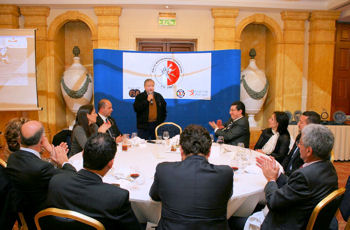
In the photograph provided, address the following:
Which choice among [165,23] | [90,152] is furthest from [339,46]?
[90,152]

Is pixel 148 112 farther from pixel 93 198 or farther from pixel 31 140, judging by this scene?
pixel 93 198

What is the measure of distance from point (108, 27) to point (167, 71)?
6.61ft

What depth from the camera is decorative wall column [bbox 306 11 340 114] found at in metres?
6.75

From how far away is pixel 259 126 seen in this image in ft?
25.0

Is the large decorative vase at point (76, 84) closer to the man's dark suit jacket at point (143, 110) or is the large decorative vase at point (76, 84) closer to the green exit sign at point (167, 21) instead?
the green exit sign at point (167, 21)

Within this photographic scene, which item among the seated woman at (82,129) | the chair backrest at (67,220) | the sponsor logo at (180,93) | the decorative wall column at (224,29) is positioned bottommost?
the chair backrest at (67,220)

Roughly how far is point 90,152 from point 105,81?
4.33 m

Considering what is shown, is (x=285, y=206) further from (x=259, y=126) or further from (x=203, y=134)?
(x=259, y=126)

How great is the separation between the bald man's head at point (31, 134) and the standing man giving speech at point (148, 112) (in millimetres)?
2737

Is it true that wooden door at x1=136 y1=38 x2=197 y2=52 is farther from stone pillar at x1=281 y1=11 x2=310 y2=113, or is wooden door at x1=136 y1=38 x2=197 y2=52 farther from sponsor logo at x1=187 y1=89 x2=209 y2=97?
stone pillar at x1=281 y1=11 x2=310 y2=113

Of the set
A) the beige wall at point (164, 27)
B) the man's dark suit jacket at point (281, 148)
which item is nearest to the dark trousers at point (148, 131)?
the man's dark suit jacket at point (281, 148)

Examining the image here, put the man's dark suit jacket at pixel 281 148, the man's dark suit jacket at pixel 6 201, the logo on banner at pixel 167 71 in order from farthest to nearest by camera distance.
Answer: the logo on banner at pixel 167 71 < the man's dark suit jacket at pixel 281 148 < the man's dark suit jacket at pixel 6 201

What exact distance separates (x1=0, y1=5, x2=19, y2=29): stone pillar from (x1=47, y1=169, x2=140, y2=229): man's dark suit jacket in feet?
20.9

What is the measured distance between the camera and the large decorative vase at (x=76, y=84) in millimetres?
6680
